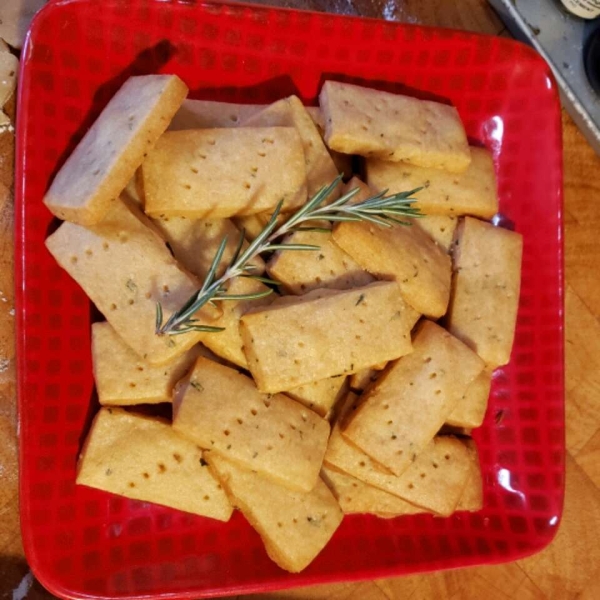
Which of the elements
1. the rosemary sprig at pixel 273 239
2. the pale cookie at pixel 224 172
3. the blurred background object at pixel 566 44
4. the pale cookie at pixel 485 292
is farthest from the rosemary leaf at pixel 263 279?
the blurred background object at pixel 566 44

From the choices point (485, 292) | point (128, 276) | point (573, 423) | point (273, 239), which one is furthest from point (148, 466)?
point (573, 423)

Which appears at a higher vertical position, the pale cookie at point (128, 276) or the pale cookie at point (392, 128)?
the pale cookie at point (392, 128)

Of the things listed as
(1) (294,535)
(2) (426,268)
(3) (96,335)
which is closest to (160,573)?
(1) (294,535)

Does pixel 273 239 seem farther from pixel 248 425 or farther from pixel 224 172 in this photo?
pixel 248 425

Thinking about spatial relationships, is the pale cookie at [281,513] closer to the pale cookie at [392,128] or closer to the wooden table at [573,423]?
Answer: the wooden table at [573,423]

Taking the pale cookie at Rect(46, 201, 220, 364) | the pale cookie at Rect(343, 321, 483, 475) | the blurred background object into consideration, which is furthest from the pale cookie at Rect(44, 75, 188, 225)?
the blurred background object

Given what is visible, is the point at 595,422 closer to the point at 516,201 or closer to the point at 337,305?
the point at 516,201

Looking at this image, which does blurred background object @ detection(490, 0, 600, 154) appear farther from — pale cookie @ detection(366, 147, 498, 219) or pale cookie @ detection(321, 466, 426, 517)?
pale cookie @ detection(321, 466, 426, 517)

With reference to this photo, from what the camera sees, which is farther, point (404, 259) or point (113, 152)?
point (404, 259)
